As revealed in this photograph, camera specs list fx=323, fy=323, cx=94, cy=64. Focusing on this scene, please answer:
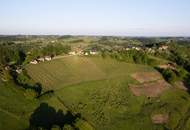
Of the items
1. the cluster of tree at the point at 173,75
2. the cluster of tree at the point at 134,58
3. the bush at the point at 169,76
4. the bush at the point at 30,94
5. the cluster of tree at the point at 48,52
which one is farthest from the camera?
the cluster of tree at the point at 48,52

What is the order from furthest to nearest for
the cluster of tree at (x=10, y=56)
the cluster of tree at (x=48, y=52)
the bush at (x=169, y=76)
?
the cluster of tree at (x=10, y=56) → the cluster of tree at (x=48, y=52) → the bush at (x=169, y=76)

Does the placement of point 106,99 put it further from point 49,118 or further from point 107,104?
point 49,118

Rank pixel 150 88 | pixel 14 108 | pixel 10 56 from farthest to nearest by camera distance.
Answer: pixel 10 56 → pixel 150 88 → pixel 14 108

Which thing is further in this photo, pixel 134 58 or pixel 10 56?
pixel 10 56

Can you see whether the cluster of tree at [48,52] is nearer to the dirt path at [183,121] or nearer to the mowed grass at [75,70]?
the mowed grass at [75,70]

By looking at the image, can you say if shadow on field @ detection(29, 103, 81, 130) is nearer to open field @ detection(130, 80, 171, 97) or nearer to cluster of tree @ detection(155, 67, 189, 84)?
open field @ detection(130, 80, 171, 97)

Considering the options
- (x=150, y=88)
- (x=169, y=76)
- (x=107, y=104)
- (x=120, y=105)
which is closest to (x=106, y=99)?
(x=107, y=104)

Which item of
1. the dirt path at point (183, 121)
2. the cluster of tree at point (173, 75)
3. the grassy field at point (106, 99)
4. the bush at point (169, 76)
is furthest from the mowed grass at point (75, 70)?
the dirt path at point (183, 121)

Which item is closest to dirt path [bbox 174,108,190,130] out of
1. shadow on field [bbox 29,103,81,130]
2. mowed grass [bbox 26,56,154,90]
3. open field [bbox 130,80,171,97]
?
open field [bbox 130,80,171,97]
